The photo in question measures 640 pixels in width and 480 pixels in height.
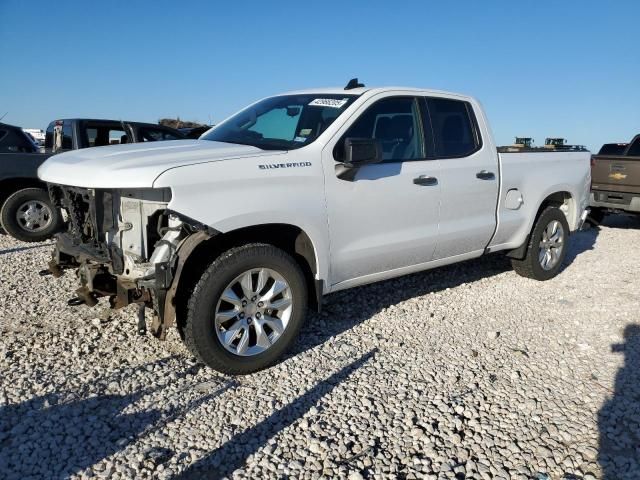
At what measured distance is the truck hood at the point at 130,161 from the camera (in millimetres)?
2938

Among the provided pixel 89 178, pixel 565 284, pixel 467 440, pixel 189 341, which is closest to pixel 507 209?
pixel 565 284

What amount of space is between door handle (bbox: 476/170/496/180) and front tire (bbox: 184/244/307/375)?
6.98 ft

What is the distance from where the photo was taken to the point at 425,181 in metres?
4.19

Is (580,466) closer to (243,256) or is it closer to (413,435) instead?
(413,435)

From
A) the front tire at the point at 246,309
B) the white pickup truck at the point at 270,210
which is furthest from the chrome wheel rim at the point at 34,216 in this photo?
the front tire at the point at 246,309

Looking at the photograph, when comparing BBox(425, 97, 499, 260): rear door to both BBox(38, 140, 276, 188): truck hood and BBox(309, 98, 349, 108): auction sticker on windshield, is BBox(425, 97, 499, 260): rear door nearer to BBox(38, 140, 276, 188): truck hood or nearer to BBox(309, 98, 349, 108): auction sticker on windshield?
BBox(309, 98, 349, 108): auction sticker on windshield

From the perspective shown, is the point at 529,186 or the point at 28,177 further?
the point at 28,177

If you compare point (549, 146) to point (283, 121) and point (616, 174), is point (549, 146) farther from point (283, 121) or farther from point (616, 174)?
point (283, 121)

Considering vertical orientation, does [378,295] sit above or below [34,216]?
below

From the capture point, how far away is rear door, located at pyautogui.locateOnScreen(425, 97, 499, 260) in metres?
4.45

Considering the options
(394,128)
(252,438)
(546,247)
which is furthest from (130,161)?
(546,247)

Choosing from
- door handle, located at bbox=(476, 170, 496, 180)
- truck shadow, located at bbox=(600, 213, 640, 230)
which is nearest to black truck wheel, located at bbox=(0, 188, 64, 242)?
door handle, located at bbox=(476, 170, 496, 180)

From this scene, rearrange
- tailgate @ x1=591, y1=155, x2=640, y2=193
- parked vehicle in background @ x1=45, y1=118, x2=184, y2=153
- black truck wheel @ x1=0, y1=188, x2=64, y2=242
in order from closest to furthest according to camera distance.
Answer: black truck wheel @ x1=0, y1=188, x2=64, y2=242, parked vehicle in background @ x1=45, y1=118, x2=184, y2=153, tailgate @ x1=591, y1=155, x2=640, y2=193

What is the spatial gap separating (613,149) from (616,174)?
7.92ft
